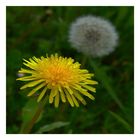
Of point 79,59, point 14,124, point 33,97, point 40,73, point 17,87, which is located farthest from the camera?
point 79,59

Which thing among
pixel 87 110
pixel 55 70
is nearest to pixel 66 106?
pixel 87 110

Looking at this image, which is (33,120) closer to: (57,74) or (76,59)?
(57,74)

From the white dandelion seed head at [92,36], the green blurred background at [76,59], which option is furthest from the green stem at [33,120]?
the white dandelion seed head at [92,36]

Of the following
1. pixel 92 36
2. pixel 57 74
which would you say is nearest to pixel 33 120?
pixel 57 74

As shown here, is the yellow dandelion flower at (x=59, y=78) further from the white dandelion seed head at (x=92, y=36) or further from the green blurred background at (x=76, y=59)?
the white dandelion seed head at (x=92, y=36)

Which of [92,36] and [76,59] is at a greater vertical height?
[92,36]

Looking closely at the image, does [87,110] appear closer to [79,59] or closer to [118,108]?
[118,108]
